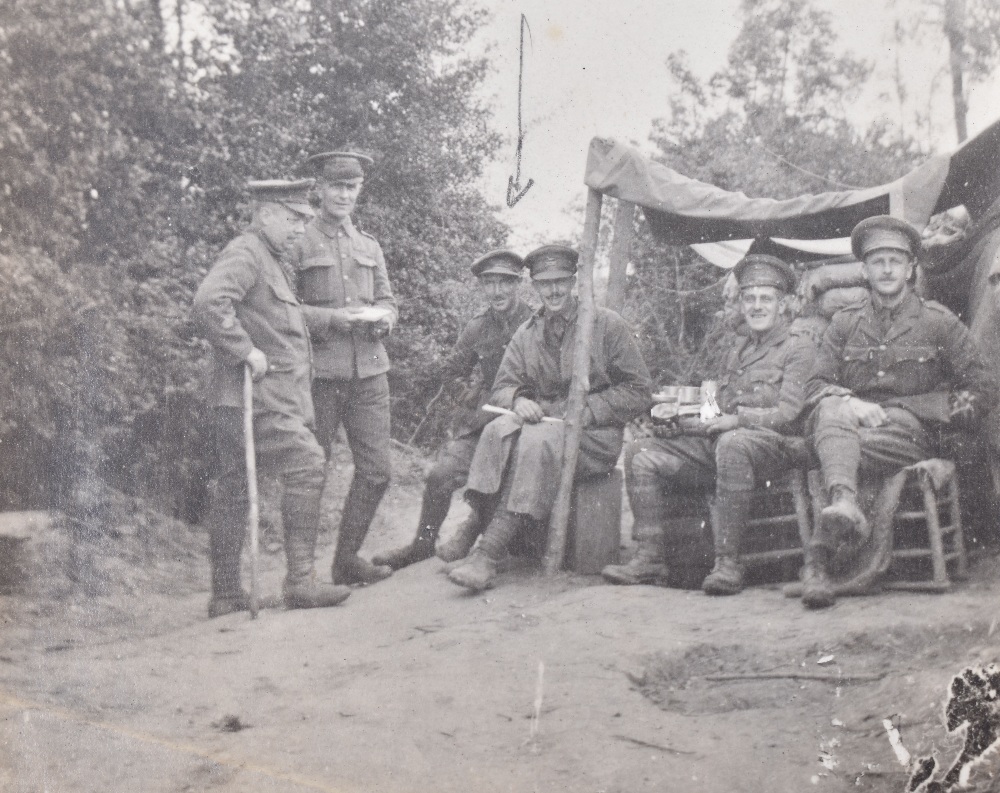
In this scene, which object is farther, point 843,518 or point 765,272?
point 765,272

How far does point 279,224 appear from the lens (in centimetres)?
465

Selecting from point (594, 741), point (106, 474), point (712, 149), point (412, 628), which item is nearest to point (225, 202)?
point (106, 474)

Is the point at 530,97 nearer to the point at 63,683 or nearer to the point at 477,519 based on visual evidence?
the point at 477,519

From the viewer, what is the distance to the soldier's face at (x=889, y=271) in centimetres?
412

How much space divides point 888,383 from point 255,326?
9.64ft

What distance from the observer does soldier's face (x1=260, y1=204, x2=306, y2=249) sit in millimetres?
4633

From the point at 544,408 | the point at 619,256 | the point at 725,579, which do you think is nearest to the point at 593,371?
the point at 544,408

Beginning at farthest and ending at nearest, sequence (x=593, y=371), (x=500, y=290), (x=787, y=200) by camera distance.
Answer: (x=500, y=290) → (x=593, y=371) → (x=787, y=200)

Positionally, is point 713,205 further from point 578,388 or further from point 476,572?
point 476,572

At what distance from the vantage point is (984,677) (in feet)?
7.82

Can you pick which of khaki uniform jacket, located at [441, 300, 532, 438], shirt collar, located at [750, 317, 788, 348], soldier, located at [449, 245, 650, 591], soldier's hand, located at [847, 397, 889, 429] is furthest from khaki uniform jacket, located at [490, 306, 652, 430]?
soldier's hand, located at [847, 397, 889, 429]

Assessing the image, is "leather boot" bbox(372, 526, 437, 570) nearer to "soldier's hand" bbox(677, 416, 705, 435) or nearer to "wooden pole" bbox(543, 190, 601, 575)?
"wooden pole" bbox(543, 190, 601, 575)

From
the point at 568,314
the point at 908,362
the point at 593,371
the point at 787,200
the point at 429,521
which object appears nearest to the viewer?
the point at 908,362

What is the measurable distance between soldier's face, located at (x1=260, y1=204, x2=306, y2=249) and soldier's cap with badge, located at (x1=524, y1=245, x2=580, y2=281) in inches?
48.9
